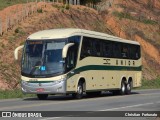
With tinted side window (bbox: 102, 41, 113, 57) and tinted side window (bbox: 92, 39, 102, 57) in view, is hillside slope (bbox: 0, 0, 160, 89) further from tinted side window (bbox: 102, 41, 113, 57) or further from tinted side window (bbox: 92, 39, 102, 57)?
tinted side window (bbox: 92, 39, 102, 57)

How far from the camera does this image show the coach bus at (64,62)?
89.7ft

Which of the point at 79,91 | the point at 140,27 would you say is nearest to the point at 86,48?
the point at 79,91

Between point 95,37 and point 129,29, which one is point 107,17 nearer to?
point 129,29

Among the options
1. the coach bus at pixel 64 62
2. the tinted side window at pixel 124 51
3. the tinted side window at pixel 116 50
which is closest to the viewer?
the coach bus at pixel 64 62

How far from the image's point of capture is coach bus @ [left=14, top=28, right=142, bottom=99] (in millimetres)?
27328

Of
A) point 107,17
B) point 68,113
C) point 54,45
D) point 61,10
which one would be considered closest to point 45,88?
point 54,45

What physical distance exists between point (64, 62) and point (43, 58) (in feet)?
3.67

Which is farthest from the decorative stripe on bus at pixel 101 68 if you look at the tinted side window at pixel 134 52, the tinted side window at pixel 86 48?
the tinted side window at pixel 134 52

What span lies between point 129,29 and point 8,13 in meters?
23.1

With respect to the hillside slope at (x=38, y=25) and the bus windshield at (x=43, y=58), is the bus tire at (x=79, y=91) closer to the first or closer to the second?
the bus windshield at (x=43, y=58)

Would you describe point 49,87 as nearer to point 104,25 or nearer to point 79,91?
point 79,91

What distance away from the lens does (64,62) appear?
2738 cm

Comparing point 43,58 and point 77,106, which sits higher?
point 43,58

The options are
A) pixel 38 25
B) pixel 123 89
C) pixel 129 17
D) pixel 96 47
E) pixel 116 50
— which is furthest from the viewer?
pixel 129 17
